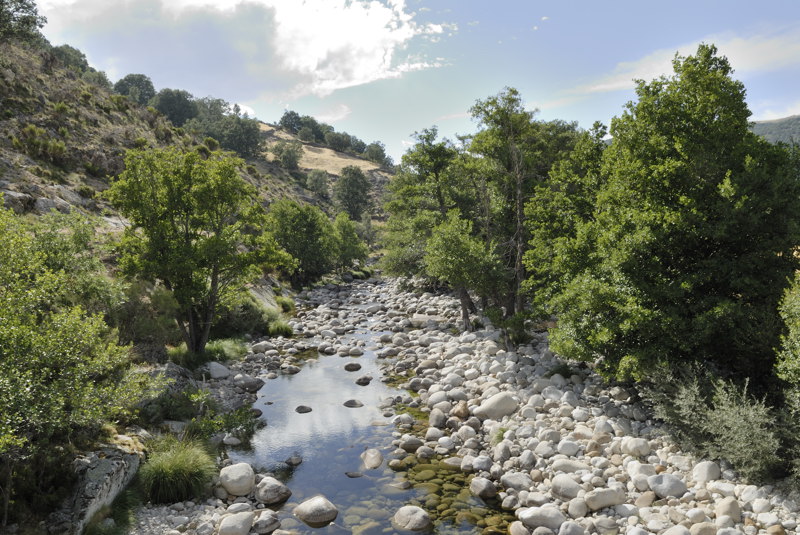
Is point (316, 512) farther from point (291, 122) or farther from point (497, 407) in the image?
point (291, 122)

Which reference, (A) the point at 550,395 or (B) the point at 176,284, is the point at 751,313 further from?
Result: (B) the point at 176,284

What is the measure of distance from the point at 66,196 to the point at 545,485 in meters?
37.7

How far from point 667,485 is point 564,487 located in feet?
8.01

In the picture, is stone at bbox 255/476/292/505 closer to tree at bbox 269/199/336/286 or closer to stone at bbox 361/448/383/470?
stone at bbox 361/448/383/470

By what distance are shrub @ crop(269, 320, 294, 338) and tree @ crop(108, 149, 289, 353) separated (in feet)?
22.7

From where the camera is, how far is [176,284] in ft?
70.1

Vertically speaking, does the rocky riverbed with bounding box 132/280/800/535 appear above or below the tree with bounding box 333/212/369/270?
below

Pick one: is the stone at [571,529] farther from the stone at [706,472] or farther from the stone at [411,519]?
the stone at [706,472]

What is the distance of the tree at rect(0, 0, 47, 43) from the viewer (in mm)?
41281

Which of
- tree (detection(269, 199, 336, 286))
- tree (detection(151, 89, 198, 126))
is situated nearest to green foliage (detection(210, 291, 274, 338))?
tree (detection(269, 199, 336, 286))

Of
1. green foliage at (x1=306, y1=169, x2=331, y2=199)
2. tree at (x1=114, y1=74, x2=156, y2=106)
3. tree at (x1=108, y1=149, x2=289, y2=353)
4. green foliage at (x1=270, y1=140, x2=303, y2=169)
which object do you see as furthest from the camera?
tree at (x1=114, y1=74, x2=156, y2=106)

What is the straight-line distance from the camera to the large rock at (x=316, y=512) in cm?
1155

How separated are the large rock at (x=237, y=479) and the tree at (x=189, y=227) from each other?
412 inches

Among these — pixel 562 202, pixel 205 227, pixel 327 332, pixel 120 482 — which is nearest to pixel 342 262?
pixel 327 332
